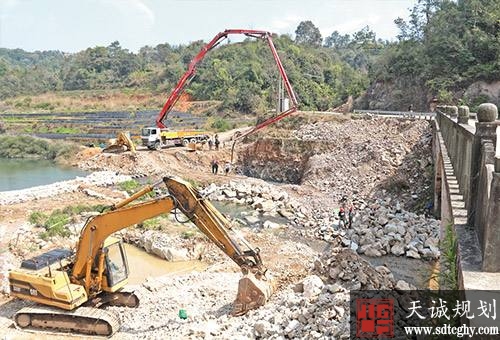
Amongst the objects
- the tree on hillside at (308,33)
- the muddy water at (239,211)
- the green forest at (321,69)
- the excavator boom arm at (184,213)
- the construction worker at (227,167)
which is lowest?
the muddy water at (239,211)

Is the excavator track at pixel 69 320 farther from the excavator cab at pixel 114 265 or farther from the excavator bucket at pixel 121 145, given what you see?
the excavator bucket at pixel 121 145

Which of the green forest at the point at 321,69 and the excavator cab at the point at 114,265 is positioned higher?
the green forest at the point at 321,69

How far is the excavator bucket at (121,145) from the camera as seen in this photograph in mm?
32000

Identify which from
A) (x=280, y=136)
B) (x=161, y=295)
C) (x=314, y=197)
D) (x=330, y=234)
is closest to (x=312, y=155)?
(x=280, y=136)

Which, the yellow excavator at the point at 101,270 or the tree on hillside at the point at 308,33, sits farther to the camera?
the tree on hillside at the point at 308,33

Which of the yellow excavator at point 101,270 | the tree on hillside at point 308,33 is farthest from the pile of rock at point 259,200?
the tree on hillside at point 308,33

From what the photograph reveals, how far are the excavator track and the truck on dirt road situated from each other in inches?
901

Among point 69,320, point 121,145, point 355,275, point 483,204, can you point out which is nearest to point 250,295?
point 355,275

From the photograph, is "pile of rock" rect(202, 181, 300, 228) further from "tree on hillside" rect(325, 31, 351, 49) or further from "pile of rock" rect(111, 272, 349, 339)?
"tree on hillside" rect(325, 31, 351, 49)

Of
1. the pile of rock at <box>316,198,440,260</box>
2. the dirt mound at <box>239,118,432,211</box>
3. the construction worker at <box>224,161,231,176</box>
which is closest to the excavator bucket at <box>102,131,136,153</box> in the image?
the construction worker at <box>224,161,231,176</box>

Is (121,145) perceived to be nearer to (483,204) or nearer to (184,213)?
(184,213)

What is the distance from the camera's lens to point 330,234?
18875 mm

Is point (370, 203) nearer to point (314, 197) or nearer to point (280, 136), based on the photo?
point (314, 197)

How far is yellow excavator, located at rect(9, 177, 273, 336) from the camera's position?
9570 mm
